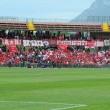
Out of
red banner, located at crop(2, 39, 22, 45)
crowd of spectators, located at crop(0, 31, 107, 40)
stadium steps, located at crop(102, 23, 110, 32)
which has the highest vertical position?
stadium steps, located at crop(102, 23, 110, 32)

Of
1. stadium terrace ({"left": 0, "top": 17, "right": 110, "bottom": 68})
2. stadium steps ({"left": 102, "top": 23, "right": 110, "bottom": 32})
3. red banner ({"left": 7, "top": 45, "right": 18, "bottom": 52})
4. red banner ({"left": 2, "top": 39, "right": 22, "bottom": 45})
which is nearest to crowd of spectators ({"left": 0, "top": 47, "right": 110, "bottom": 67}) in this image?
stadium terrace ({"left": 0, "top": 17, "right": 110, "bottom": 68})

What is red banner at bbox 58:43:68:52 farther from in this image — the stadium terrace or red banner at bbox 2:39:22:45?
red banner at bbox 2:39:22:45

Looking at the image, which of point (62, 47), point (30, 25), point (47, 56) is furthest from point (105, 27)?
point (47, 56)

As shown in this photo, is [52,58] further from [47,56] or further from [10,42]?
[10,42]

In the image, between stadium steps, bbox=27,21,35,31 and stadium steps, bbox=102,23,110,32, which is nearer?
stadium steps, bbox=27,21,35,31

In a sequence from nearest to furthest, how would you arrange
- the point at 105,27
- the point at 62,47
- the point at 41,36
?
the point at 62,47, the point at 41,36, the point at 105,27

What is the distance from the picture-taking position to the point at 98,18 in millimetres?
88062

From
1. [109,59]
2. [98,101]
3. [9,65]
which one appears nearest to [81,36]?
[109,59]

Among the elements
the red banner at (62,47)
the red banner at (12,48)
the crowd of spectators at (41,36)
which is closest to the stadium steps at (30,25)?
the crowd of spectators at (41,36)

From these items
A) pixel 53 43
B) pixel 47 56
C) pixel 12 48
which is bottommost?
pixel 47 56

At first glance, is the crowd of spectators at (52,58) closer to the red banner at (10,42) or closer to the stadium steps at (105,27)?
the red banner at (10,42)

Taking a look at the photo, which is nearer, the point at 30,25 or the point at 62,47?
the point at 62,47

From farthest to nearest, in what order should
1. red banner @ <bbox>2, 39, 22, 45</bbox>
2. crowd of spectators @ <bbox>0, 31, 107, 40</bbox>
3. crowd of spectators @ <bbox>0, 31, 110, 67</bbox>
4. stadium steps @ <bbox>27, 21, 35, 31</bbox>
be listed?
stadium steps @ <bbox>27, 21, 35, 31</bbox>
crowd of spectators @ <bbox>0, 31, 107, 40</bbox>
red banner @ <bbox>2, 39, 22, 45</bbox>
crowd of spectators @ <bbox>0, 31, 110, 67</bbox>

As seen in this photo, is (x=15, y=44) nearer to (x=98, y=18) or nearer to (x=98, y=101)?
(x=98, y=18)
